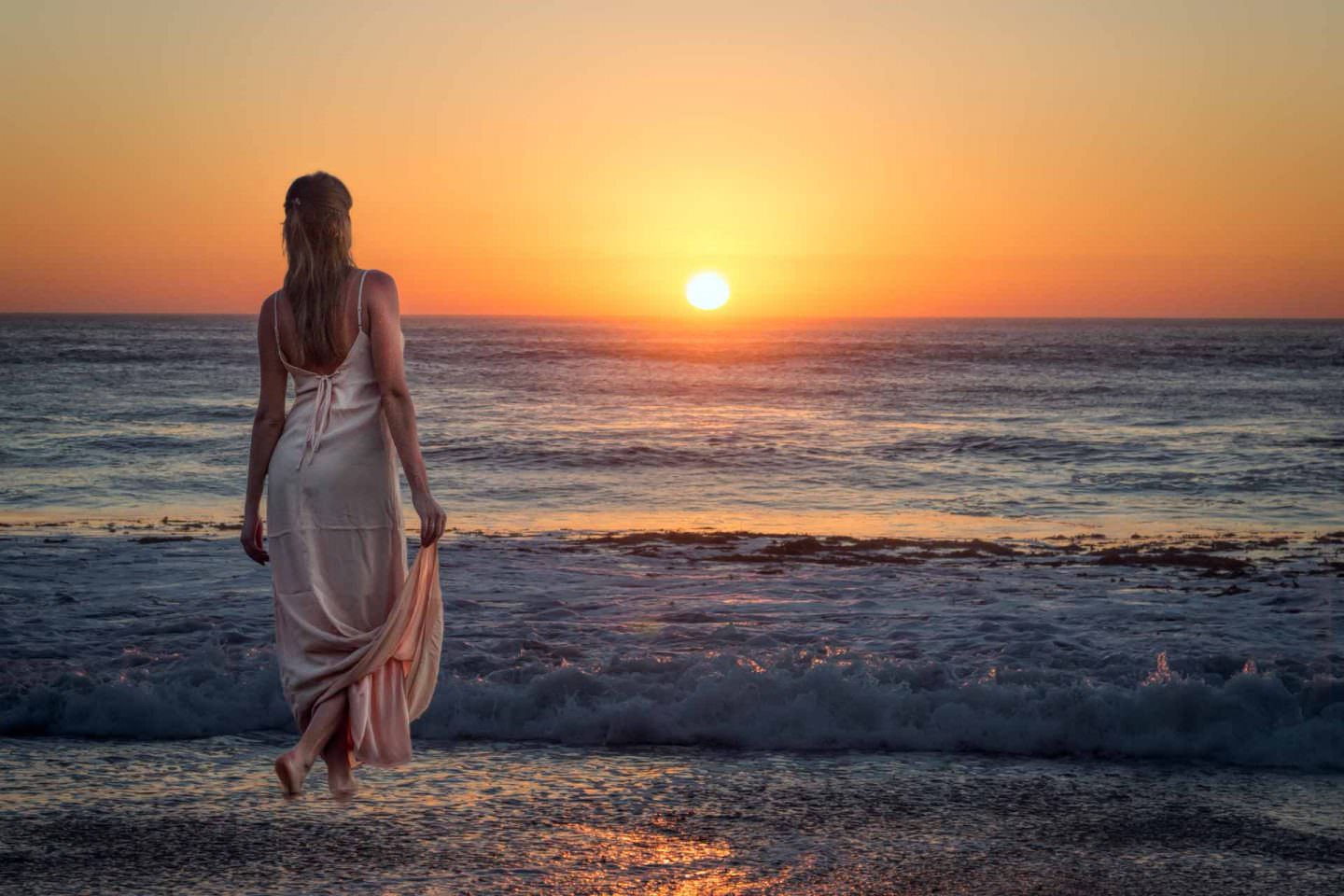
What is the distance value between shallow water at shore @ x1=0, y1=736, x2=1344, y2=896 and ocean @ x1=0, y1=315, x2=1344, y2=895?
0.02 metres

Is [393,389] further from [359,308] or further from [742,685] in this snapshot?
[742,685]

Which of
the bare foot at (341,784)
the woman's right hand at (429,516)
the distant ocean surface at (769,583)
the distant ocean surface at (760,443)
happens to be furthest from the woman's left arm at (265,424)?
the distant ocean surface at (760,443)

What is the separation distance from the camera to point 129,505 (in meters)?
14.4

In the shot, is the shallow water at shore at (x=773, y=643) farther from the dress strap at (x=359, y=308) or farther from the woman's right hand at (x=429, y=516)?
the dress strap at (x=359, y=308)

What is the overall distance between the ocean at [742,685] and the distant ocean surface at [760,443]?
21 cm

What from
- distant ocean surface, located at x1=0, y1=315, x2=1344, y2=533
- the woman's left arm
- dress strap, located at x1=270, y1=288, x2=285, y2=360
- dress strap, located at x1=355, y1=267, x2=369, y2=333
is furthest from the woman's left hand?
distant ocean surface, located at x1=0, y1=315, x2=1344, y2=533

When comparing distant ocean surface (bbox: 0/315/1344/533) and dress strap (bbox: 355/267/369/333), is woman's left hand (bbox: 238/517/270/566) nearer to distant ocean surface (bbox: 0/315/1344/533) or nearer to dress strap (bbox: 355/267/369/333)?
dress strap (bbox: 355/267/369/333)

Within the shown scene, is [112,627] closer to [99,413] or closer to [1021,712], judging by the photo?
[1021,712]

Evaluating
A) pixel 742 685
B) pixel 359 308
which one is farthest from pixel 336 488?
pixel 742 685

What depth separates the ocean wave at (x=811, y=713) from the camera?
17.4 feet

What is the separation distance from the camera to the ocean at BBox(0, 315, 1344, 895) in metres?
3.85

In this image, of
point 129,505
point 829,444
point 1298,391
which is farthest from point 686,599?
point 1298,391

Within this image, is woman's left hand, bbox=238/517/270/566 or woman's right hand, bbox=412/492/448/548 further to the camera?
woman's left hand, bbox=238/517/270/566

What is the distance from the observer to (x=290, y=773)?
3547 mm
